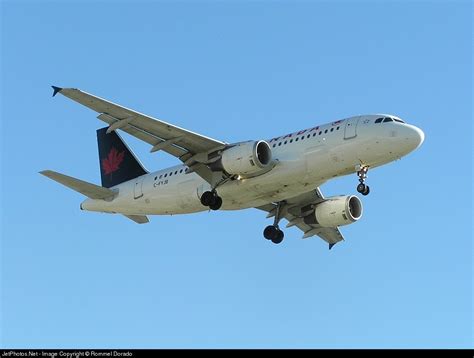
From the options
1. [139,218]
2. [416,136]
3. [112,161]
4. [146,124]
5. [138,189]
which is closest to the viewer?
[416,136]

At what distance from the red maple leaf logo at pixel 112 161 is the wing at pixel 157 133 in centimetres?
708

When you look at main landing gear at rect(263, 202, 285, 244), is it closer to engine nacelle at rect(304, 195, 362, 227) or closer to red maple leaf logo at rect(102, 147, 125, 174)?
engine nacelle at rect(304, 195, 362, 227)

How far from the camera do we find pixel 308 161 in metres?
39.2

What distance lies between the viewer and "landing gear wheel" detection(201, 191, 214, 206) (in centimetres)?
4122

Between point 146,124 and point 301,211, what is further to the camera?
point 301,211

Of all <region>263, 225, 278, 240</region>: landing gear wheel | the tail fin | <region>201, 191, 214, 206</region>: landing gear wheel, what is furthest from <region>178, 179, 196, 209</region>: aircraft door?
<region>263, 225, 278, 240</region>: landing gear wheel

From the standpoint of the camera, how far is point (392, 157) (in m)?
39.1

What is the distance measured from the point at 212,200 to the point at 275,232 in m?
5.99

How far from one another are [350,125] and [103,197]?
42.5ft

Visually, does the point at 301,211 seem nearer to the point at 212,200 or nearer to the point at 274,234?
the point at 274,234

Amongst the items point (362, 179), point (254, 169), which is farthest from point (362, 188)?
point (254, 169)

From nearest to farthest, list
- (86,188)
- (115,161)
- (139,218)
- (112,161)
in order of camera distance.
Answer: (86,188) < (139,218) < (115,161) < (112,161)

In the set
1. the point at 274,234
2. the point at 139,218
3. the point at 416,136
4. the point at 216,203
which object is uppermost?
the point at 139,218

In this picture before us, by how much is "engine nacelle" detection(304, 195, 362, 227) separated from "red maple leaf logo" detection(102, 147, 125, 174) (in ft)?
33.8
